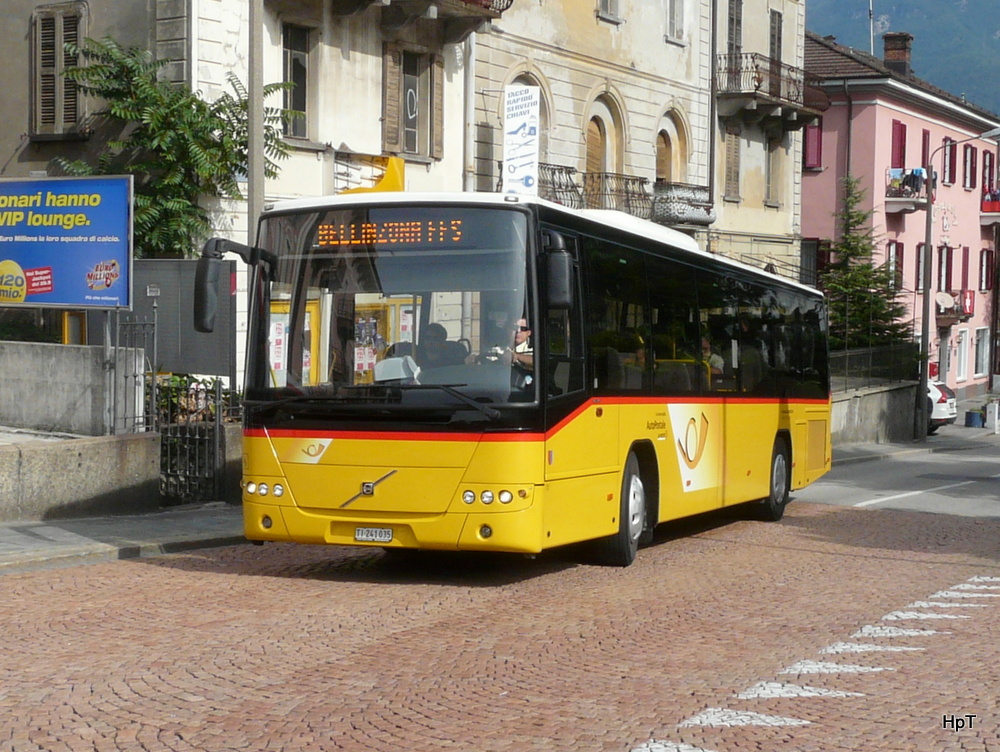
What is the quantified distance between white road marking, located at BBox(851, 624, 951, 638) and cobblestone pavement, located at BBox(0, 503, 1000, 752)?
39 millimetres

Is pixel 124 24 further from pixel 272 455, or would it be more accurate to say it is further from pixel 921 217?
pixel 921 217

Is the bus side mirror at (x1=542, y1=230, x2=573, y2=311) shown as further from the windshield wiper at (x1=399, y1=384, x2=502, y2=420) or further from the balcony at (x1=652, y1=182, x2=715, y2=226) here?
the balcony at (x1=652, y1=182, x2=715, y2=226)

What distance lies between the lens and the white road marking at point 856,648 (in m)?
8.95

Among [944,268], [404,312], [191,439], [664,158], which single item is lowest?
[191,439]

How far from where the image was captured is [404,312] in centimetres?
1120

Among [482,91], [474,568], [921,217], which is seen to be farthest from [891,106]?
[474,568]

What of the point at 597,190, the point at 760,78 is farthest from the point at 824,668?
the point at 760,78

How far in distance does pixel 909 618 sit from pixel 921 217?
5174 centimetres

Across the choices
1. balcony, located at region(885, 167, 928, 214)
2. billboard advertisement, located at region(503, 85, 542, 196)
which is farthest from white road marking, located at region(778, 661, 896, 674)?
balcony, located at region(885, 167, 928, 214)

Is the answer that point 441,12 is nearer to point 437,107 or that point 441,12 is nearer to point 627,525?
point 437,107

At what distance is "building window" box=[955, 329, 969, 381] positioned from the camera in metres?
65.4

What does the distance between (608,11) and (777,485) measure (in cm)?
1816

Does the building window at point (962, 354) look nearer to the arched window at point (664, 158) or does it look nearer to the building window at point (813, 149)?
the building window at point (813, 149)

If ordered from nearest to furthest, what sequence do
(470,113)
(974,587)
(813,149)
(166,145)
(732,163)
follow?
(974,587) < (166,145) < (470,113) < (732,163) < (813,149)
